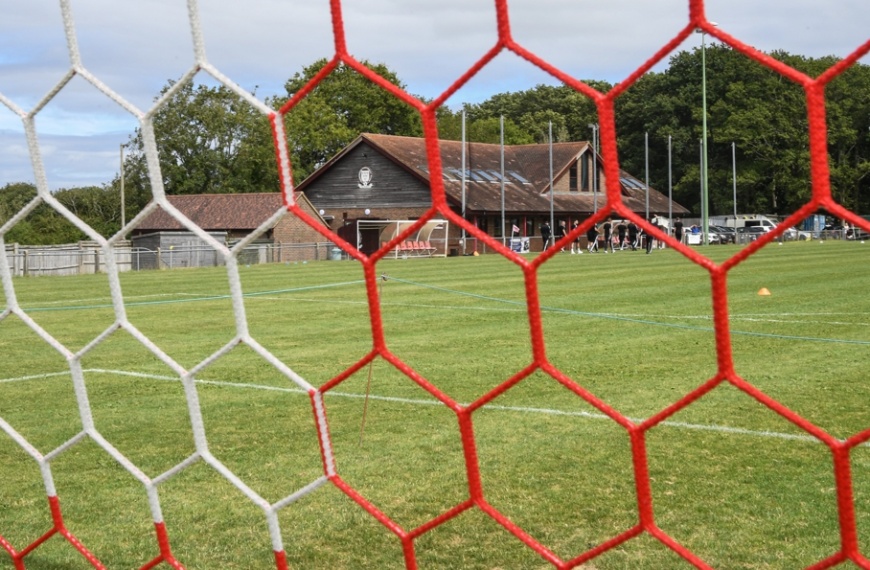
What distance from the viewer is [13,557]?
339 cm

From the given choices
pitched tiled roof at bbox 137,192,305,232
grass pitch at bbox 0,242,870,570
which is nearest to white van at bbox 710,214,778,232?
grass pitch at bbox 0,242,870,570

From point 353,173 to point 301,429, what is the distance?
3052 cm

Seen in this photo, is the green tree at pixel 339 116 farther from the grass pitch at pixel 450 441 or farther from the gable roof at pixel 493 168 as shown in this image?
the gable roof at pixel 493 168

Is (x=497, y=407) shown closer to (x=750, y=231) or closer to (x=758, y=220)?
(x=758, y=220)

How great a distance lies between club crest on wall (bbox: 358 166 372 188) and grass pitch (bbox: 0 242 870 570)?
24.0m

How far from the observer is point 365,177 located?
37500mm

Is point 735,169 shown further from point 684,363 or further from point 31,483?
point 31,483

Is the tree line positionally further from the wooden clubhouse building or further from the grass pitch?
the wooden clubhouse building

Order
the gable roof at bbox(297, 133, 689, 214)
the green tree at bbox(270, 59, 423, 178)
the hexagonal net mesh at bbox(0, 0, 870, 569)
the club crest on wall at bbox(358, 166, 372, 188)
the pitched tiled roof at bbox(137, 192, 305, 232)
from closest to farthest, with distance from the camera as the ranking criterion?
1. the hexagonal net mesh at bbox(0, 0, 870, 569)
2. the green tree at bbox(270, 59, 423, 178)
3. the pitched tiled roof at bbox(137, 192, 305, 232)
4. the gable roof at bbox(297, 133, 689, 214)
5. the club crest on wall at bbox(358, 166, 372, 188)

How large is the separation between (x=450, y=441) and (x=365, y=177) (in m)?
32.6

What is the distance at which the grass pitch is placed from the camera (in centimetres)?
364

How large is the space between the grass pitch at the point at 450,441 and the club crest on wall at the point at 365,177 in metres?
24.0

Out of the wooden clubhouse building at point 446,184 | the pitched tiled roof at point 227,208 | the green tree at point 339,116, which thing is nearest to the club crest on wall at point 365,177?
the wooden clubhouse building at point 446,184

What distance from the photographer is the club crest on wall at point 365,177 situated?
116ft
